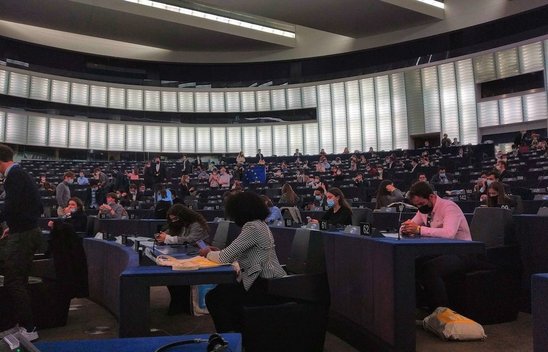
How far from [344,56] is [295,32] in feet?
10.2

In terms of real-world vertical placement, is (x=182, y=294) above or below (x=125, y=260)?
below

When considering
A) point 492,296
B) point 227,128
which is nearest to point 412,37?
point 227,128

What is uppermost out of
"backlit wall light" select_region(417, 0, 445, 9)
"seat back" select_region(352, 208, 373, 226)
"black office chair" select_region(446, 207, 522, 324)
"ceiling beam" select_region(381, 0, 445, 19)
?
"backlit wall light" select_region(417, 0, 445, 9)

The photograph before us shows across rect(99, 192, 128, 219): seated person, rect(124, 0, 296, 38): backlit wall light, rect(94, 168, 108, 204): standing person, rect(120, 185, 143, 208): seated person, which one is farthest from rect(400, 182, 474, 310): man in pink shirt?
rect(124, 0, 296, 38): backlit wall light

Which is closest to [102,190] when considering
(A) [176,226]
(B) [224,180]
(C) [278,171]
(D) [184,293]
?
(B) [224,180]

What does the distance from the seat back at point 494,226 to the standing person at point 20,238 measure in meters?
4.05

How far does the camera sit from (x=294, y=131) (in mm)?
27469

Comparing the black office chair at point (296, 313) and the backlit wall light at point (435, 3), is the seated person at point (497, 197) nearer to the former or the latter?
the black office chair at point (296, 313)

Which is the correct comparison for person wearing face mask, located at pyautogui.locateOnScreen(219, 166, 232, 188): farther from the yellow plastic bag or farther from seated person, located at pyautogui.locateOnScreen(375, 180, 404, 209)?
the yellow plastic bag

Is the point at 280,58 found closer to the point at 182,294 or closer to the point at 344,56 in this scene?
the point at 344,56

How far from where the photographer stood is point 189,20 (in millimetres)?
23531

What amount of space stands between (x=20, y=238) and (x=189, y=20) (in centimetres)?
2114

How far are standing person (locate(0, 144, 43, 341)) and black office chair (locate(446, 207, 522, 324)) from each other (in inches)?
143

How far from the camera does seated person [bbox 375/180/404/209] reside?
822 centimetres
